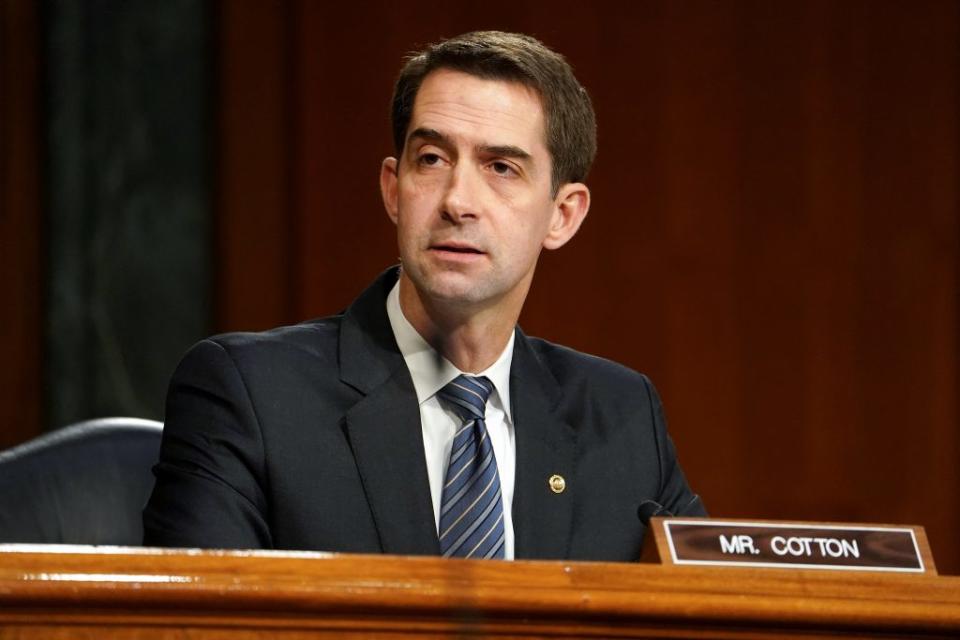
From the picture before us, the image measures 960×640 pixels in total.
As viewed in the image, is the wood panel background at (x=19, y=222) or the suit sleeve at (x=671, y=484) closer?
the suit sleeve at (x=671, y=484)

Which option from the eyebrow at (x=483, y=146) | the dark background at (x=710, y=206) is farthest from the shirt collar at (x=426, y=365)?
the dark background at (x=710, y=206)

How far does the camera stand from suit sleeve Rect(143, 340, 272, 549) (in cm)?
147

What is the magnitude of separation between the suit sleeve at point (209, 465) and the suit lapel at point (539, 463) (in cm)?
33

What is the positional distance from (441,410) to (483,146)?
1.16ft

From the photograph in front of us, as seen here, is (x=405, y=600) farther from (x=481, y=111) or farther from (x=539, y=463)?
(x=481, y=111)

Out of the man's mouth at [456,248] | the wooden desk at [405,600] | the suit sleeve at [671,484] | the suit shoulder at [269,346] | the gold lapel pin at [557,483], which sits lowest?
the suit sleeve at [671,484]

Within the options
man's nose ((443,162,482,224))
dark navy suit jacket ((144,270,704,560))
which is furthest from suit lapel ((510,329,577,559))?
man's nose ((443,162,482,224))

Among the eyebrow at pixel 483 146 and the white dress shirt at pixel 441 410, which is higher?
the eyebrow at pixel 483 146

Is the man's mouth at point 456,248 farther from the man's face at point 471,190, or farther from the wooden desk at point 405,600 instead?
the wooden desk at point 405,600

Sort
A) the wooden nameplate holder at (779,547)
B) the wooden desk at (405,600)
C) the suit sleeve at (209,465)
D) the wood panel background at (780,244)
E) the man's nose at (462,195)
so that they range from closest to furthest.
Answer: the wooden desk at (405,600), the wooden nameplate holder at (779,547), the suit sleeve at (209,465), the man's nose at (462,195), the wood panel background at (780,244)

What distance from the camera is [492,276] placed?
1.73 m

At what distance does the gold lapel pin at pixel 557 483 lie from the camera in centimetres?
170

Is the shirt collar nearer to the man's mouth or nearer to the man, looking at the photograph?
the man

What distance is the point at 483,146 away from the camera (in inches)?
68.1
